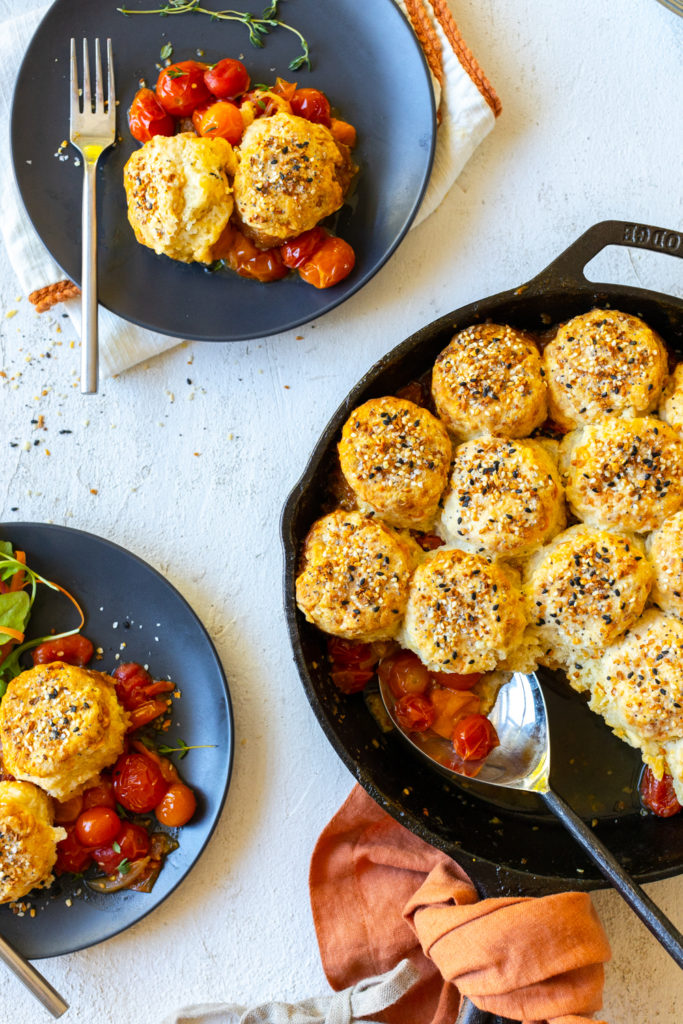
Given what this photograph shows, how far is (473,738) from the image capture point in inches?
109

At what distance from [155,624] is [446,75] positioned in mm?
2228

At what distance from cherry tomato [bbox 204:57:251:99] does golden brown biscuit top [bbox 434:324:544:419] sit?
47.3 inches

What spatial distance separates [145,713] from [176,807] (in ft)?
1.09

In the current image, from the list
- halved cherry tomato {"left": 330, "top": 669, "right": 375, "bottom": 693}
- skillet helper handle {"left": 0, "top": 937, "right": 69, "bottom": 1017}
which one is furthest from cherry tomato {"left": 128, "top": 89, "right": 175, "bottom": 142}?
skillet helper handle {"left": 0, "top": 937, "right": 69, "bottom": 1017}

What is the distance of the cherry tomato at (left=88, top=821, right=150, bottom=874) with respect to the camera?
9.41 feet

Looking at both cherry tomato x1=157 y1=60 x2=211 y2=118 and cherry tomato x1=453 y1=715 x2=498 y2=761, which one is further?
cherry tomato x1=157 y1=60 x2=211 y2=118

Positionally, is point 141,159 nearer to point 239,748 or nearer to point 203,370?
point 203,370

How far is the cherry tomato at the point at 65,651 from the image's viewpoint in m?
2.96

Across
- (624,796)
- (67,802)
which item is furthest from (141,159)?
(624,796)

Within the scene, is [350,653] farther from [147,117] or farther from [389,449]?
[147,117]

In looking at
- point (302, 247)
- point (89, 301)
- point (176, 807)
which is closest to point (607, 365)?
point (302, 247)

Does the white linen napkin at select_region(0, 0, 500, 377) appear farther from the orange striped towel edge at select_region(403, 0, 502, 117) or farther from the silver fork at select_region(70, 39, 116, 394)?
the silver fork at select_region(70, 39, 116, 394)

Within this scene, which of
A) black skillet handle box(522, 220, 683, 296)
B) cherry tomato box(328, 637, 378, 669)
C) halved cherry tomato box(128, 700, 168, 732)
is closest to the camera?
black skillet handle box(522, 220, 683, 296)

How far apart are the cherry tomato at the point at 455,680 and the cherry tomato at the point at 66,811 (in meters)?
1.30
